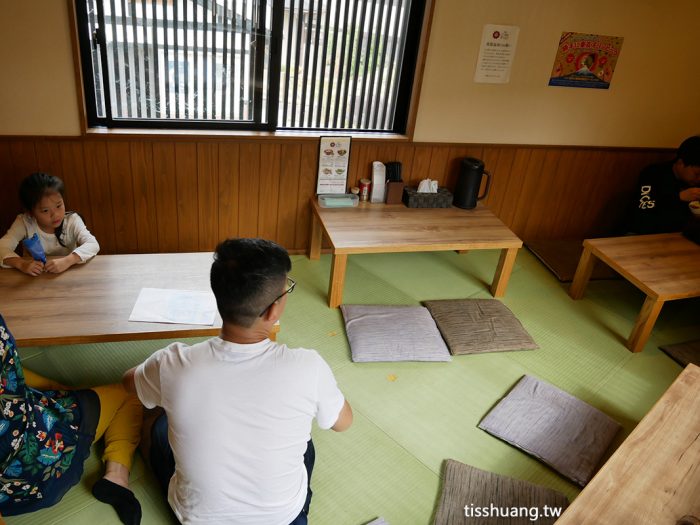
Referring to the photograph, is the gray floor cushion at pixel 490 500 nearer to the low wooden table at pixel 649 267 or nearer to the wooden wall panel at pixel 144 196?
the low wooden table at pixel 649 267

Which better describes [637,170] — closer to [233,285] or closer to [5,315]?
[233,285]

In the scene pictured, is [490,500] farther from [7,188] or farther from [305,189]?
[7,188]

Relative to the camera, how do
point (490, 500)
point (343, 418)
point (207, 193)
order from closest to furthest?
point (343, 418) → point (490, 500) → point (207, 193)

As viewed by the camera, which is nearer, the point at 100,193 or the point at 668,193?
the point at 100,193

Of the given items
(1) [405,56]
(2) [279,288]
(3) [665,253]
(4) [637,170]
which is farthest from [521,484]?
(4) [637,170]

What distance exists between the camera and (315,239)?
3.56 metres

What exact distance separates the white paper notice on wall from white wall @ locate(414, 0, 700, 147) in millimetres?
40

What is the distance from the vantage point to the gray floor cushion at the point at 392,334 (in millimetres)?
2773

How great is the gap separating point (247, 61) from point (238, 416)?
2.33 metres

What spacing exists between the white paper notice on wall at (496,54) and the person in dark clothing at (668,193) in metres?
1.29

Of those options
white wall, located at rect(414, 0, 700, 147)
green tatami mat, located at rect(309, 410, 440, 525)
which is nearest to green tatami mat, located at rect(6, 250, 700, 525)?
green tatami mat, located at rect(309, 410, 440, 525)

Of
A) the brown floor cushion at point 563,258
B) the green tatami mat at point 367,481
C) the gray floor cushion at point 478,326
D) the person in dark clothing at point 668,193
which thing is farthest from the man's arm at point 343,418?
the person in dark clothing at point 668,193

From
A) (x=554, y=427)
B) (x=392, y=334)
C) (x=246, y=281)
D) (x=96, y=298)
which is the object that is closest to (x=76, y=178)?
(x=96, y=298)

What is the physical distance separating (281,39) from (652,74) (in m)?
2.64
